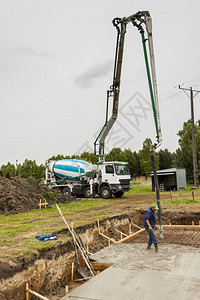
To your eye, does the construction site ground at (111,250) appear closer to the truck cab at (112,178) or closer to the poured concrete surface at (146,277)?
the poured concrete surface at (146,277)

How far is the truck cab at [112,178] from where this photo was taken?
19.2 meters

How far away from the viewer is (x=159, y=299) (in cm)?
476

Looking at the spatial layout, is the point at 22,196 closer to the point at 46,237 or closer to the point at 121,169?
the point at 121,169

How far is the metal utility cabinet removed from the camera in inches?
1024

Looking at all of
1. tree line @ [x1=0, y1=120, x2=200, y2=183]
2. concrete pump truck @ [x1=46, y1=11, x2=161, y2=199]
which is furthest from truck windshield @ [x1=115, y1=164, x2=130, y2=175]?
tree line @ [x1=0, y1=120, x2=200, y2=183]

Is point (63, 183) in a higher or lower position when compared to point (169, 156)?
lower

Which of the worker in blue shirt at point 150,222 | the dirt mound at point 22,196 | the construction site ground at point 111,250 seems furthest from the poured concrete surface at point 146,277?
the dirt mound at point 22,196

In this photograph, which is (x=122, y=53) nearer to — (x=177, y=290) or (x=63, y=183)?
(x=63, y=183)

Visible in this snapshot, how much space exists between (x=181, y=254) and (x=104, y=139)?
13.5m

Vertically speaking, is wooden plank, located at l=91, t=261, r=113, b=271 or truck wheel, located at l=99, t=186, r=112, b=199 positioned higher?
truck wheel, located at l=99, t=186, r=112, b=199

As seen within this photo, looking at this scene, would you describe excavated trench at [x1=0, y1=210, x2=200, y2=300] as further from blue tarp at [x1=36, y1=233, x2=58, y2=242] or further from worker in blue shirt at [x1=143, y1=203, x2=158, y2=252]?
Result: worker in blue shirt at [x1=143, y1=203, x2=158, y2=252]

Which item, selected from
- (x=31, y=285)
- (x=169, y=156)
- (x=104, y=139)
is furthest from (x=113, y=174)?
(x=169, y=156)

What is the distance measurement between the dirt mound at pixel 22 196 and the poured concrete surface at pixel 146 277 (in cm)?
806

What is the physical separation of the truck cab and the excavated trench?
7773mm
